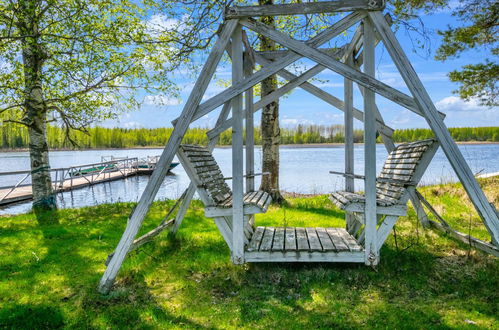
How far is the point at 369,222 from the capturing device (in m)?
→ 4.05

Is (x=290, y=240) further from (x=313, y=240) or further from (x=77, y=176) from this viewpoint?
(x=77, y=176)

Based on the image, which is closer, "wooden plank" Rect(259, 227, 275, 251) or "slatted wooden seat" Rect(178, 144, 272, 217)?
"slatted wooden seat" Rect(178, 144, 272, 217)

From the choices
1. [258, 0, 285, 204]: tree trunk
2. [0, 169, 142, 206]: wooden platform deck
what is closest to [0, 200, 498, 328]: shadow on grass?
[258, 0, 285, 204]: tree trunk

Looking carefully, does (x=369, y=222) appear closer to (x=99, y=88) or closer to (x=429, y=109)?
(x=429, y=109)

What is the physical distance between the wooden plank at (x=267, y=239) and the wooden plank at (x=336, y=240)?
79 cm

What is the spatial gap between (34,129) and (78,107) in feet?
5.43

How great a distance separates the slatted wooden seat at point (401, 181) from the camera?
4031 millimetres

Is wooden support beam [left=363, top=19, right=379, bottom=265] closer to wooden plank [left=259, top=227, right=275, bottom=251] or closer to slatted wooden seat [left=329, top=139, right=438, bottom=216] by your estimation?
slatted wooden seat [left=329, top=139, right=438, bottom=216]

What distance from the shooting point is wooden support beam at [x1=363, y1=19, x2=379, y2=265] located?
4016 millimetres

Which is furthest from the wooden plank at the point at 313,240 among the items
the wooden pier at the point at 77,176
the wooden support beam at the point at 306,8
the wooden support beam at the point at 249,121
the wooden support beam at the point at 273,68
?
the wooden pier at the point at 77,176

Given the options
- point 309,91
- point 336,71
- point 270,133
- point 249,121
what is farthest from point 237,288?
point 270,133

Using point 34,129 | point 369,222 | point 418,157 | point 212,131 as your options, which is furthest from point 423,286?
point 34,129

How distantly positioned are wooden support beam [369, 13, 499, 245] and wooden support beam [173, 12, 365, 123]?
10.8 inches

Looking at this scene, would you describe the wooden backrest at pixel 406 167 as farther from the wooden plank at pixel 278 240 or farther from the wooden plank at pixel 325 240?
the wooden plank at pixel 278 240
